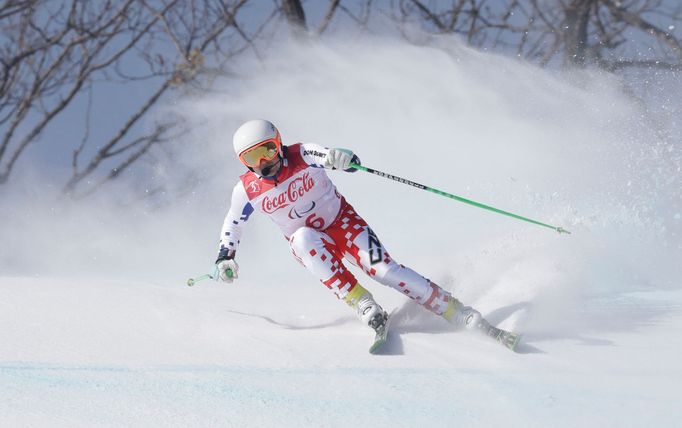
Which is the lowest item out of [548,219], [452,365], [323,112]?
[452,365]

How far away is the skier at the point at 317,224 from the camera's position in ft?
13.5

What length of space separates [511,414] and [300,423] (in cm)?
77

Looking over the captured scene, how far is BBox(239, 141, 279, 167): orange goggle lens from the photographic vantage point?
4.11 m

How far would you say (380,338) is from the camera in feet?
12.8

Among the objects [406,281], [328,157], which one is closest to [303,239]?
[328,157]

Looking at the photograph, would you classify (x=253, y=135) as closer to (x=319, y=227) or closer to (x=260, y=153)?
(x=260, y=153)

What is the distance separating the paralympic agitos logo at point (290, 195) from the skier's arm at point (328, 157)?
99 millimetres

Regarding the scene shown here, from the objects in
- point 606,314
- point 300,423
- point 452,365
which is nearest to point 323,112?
point 606,314

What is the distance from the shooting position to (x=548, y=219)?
18.7 feet

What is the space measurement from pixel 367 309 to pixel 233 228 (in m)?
0.89

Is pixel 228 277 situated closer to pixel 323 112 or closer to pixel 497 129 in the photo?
pixel 497 129

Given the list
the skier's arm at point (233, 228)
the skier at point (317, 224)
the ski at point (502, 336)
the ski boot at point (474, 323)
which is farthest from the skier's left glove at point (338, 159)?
the ski at point (502, 336)

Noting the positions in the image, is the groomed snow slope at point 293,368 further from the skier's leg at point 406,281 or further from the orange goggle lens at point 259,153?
the orange goggle lens at point 259,153

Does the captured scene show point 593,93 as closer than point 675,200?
No
